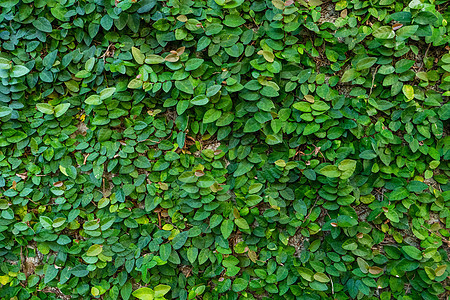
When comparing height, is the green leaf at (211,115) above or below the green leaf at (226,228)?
above

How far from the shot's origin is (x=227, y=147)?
5.99ft

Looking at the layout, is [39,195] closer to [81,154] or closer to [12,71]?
[81,154]

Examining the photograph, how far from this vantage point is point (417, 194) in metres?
1.72

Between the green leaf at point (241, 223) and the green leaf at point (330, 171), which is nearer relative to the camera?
the green leaf at point (330, 171)

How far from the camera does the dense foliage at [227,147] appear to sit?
5.56 ft

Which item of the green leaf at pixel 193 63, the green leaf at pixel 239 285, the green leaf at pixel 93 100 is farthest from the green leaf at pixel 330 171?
the green leaf at pixel 93 100

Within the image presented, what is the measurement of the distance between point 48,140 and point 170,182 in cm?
81

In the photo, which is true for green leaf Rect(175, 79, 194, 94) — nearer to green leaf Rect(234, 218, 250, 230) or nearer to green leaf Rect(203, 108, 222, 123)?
green leaf Rect(203, 108, 222, 123)

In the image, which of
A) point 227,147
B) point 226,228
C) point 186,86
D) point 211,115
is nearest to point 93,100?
point 186,86

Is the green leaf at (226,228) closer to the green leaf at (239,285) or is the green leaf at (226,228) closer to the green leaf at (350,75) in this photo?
the green leaf at (239,285)

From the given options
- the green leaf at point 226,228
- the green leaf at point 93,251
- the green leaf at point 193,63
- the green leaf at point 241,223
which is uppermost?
the green leaf at point 193,63

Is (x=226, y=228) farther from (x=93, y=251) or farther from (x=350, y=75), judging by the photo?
(x=350, y=75)

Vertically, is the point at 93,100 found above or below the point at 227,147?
above

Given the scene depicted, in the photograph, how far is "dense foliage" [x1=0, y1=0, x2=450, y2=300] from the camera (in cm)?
169
